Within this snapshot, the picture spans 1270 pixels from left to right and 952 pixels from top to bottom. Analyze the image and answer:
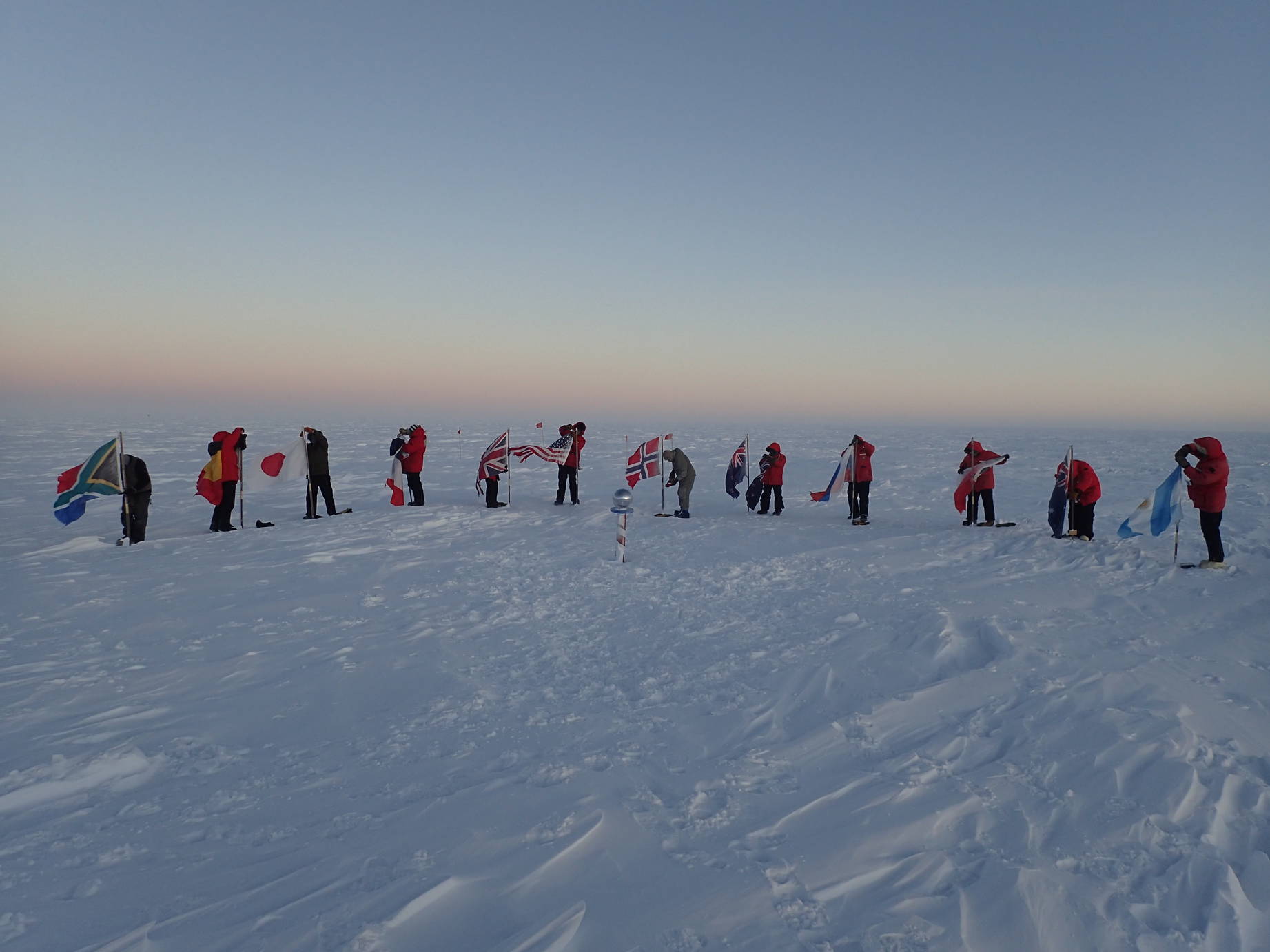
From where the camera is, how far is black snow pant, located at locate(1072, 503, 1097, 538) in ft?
35.8

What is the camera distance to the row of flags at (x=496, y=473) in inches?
384

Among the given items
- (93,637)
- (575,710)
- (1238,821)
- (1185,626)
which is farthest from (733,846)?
(93,637)

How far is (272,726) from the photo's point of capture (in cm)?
493

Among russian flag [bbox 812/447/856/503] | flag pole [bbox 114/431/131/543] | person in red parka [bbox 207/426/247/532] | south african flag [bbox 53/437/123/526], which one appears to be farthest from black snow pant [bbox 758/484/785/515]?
south african flag [bbox 53/437/123/526]

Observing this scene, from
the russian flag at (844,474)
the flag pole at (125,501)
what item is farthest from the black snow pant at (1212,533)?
the flag pole at (125,501)

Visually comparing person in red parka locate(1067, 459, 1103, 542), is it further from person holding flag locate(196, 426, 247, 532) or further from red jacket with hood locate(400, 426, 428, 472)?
person holding flag locate(196, 426, 247, 532)

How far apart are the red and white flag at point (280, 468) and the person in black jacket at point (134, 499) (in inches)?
63.6

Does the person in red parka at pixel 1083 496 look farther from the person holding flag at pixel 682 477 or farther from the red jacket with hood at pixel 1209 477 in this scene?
the person holding flag at pixel 682 477

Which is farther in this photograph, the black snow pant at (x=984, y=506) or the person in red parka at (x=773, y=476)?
the person in red parka at (x=773, y=476)

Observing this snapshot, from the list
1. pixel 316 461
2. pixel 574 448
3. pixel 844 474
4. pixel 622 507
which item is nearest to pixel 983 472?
pixel 844 474

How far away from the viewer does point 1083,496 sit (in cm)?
1082

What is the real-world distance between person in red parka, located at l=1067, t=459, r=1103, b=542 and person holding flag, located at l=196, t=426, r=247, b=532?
47.9ft

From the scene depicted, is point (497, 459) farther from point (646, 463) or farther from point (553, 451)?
point (646, 463)

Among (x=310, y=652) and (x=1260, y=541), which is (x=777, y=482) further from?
(x=310, y=652)
